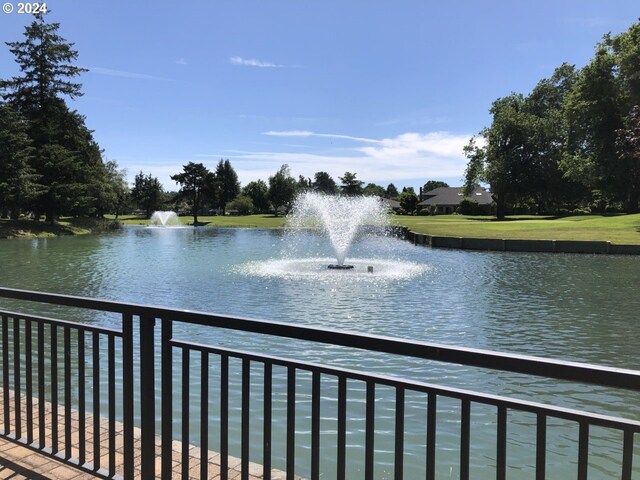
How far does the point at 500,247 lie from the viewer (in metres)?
26.8

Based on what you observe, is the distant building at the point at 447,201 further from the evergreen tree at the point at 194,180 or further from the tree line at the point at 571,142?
the evergreen tree at the point at 194,180

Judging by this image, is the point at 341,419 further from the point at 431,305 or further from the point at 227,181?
the point at 227,181

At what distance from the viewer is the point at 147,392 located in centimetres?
278

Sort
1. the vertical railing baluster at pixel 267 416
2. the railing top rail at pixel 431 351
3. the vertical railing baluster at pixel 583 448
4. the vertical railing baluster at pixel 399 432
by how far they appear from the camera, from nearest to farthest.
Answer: the railing top rail at pixel 431 351 → the vertical railing baluster at pixel 583 448 → the vertical railing baluster at pixel 399 432 → the vertical railing baluster at pixel 267 416

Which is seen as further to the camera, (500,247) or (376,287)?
(500,247)

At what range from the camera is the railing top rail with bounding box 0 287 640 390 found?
1592 millimetres

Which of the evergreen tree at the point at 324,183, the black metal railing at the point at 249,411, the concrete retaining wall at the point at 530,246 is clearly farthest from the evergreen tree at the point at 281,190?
the black metal railing at the point at 249,411

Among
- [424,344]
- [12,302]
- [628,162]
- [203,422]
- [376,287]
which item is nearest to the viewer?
[424,344]

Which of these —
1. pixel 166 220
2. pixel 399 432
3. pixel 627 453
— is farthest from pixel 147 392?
pixel 166 220

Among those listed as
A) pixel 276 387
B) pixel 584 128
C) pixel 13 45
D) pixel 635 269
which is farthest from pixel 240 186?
pixel 276 387

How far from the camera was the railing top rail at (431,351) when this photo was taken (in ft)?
5.22

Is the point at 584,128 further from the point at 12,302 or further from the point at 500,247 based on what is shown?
the point at 12,302

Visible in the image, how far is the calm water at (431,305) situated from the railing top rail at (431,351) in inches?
91.9

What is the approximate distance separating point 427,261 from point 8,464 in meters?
19.2
